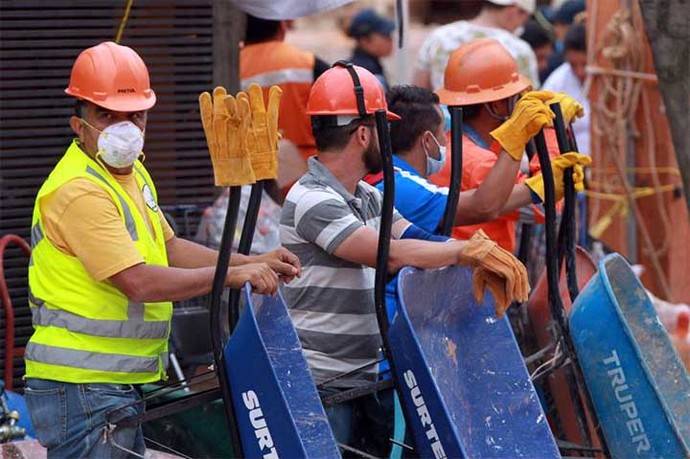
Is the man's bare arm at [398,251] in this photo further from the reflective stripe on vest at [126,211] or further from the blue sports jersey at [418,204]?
the reflective stripe on vest at [126,211]

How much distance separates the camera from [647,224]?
990 centimetres

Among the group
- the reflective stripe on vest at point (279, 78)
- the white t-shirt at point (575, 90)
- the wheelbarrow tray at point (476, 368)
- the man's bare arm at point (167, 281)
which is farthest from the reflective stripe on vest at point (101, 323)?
the white t-shirt at point (575, 90)

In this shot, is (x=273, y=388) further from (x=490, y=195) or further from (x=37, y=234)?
(x=490, y=195)

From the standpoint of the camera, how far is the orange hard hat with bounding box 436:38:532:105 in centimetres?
579

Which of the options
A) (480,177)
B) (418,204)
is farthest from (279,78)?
(418,204)

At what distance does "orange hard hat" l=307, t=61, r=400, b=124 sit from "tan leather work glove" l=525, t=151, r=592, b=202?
756mm

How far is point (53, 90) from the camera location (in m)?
6.36

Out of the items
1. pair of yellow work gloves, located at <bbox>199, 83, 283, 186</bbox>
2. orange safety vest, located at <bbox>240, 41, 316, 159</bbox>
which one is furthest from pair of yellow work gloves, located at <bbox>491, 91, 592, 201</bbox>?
orange safety vest, located at <bbox>240, 41, 316, 159</bbox>

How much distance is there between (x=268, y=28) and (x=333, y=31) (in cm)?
1574

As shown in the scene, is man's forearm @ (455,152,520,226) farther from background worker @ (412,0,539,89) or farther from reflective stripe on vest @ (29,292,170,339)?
background worker @ (412,0,539,89)

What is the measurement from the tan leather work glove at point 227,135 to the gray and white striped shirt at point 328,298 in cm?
60

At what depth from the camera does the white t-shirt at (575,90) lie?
10.4 meters

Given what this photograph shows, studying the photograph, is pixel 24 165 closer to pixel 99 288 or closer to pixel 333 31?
pixel 99 288

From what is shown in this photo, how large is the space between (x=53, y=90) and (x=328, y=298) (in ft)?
7.34
